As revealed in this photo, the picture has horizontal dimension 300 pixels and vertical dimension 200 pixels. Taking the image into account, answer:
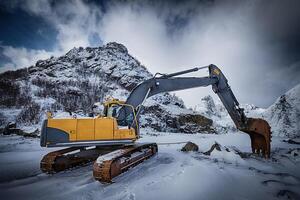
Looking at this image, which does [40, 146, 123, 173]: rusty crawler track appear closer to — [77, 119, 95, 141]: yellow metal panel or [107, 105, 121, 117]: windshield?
[77, 119, 95, 141]: yellow metal panel

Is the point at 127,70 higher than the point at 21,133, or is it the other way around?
the point at 127,70

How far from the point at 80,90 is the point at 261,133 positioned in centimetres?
3359

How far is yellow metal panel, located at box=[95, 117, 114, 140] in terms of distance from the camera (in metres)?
5.72

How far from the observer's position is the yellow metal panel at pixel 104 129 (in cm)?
572

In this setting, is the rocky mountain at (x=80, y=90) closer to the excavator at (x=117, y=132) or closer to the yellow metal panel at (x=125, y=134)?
the excavator at (x=117, y=132)

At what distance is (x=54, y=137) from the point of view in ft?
17.7

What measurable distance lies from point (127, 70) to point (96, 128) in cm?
4268

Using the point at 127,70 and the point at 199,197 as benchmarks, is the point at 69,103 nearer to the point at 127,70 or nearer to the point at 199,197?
the point at 127,70

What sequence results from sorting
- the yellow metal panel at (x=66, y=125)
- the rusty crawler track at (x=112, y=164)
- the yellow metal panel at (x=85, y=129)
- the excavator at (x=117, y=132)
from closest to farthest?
the rusty crawler track at (x=112, y=164)
the excavator at (x=117, y=132)
the yellow metal panel at (x=66, y=125)
the yellow metal panel at (x=85, y=129)

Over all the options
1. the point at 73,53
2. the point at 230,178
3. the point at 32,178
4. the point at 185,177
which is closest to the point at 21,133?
the point at 32,178

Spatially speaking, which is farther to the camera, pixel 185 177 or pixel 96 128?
pixel 96 128

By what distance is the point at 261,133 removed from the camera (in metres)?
7.54

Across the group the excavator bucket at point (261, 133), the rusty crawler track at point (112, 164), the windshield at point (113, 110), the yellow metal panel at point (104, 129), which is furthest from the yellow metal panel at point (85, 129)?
the excavator bucket at point (261, 133)

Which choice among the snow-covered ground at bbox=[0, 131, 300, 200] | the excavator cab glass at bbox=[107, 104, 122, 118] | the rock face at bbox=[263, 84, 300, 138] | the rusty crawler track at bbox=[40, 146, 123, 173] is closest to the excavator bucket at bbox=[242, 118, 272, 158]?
the snow-covered ground at bbox=[0, 131, 300, 200]
